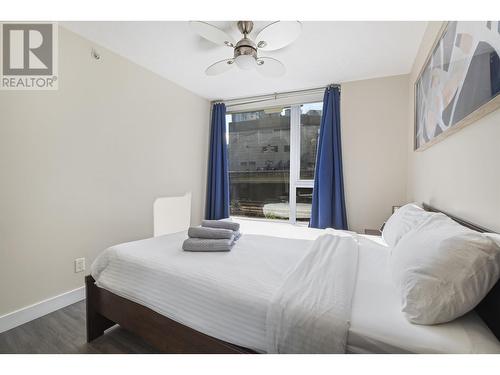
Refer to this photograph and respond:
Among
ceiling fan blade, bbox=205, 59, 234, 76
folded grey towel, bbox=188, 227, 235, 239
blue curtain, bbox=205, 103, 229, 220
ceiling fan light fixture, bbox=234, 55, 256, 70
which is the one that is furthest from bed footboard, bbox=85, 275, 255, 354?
blue curtain, bbox=205, 103, 229, 220

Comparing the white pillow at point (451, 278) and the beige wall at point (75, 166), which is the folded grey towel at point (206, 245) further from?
the beige wall at point (75, 166)

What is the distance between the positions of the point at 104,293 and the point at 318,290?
4.38 ft

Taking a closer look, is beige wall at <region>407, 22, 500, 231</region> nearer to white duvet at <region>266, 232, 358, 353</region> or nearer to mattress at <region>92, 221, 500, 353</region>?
mattress at <region>92, 221, 500, 353</region>

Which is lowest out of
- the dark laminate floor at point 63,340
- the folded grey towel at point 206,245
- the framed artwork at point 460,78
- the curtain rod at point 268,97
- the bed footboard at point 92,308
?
the dark laminate floor at point 63,340

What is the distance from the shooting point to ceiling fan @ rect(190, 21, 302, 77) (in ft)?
5.21

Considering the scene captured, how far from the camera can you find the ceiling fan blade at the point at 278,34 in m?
1.54

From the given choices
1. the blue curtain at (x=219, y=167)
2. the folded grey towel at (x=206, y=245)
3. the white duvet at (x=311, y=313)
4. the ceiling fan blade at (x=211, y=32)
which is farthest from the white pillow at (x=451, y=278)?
the blue curtain at (x=219, y=167)

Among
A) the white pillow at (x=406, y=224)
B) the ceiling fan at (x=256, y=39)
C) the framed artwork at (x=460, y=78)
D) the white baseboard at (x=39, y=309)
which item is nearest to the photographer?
the framed artwork at (x=460, y=78)

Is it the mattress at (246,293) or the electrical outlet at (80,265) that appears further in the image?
the electrical outlet at (80,265)

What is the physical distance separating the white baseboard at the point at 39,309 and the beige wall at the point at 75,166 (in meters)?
0.04

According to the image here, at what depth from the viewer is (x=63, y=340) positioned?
1582mm

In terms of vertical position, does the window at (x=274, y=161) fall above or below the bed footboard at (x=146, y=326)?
above

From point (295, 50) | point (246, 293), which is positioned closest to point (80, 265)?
point (246, 293)
